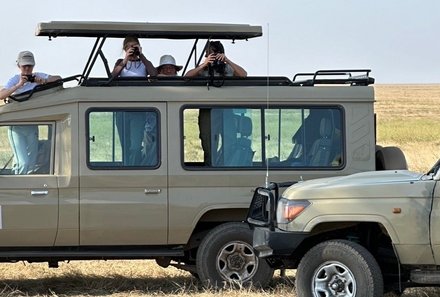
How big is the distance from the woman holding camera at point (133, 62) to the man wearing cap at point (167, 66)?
7.2 inches

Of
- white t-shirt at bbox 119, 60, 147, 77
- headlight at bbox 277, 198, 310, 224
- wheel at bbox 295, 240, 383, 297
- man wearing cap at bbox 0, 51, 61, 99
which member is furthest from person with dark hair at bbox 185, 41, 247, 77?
wheel at bbox 295, 240, 383, 297

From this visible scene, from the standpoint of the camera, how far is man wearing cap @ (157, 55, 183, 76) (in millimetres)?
10570

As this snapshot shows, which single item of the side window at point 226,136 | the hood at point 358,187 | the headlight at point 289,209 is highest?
the side window at point 226,136

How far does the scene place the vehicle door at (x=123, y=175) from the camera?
31.1 ft

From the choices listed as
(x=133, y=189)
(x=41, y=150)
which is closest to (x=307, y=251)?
(x=133, y=189)

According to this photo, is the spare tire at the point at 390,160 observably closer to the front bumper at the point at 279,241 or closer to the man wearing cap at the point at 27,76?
the front bumper at the point at 279,241

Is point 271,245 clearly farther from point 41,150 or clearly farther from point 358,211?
point 41,150

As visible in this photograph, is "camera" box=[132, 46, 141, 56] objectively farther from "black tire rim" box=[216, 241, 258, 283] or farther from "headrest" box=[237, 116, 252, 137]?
"black tire rim" box=[216, 241, 258, 283]

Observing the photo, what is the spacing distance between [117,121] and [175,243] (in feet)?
4.10

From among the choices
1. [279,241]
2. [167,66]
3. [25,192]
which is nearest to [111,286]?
[25,192]

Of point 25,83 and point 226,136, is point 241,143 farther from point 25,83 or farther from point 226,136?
point 25,83

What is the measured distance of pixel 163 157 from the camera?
31.4 ft


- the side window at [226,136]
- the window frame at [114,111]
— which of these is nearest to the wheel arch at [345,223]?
the side window at [226,136]

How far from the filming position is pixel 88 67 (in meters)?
9.77
